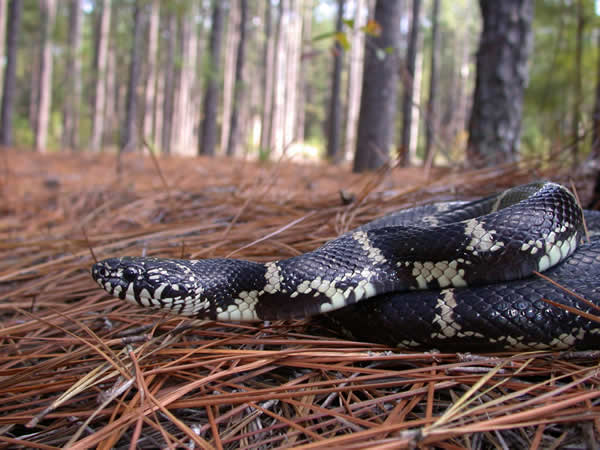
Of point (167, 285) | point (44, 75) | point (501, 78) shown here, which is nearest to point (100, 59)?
point (44, 75)

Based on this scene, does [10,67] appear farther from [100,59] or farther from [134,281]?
[134,281]

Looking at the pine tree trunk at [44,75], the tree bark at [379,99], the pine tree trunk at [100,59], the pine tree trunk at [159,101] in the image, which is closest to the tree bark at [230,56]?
the pine tree trunk at [159,101]

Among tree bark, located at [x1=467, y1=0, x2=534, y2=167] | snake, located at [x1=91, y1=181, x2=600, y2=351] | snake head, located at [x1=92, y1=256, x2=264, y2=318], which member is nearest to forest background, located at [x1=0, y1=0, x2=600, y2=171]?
tree bark, located at [x1=467, y1=0, x2=534, y2=167]

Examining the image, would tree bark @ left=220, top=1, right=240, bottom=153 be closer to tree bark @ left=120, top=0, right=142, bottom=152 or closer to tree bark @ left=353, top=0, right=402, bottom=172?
tree bark @ left=120, top=0, right=142, bottom=152

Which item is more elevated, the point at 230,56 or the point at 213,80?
the point at 230,56

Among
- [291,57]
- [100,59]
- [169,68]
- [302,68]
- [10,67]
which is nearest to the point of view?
[10,67]

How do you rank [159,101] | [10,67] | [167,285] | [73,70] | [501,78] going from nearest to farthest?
[167,285] < [501,78] < [10,67] < [73,70] < [159,101]

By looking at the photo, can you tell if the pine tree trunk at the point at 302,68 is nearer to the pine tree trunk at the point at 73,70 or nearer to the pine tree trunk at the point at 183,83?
the pine tree trunk at the point at 183,83
